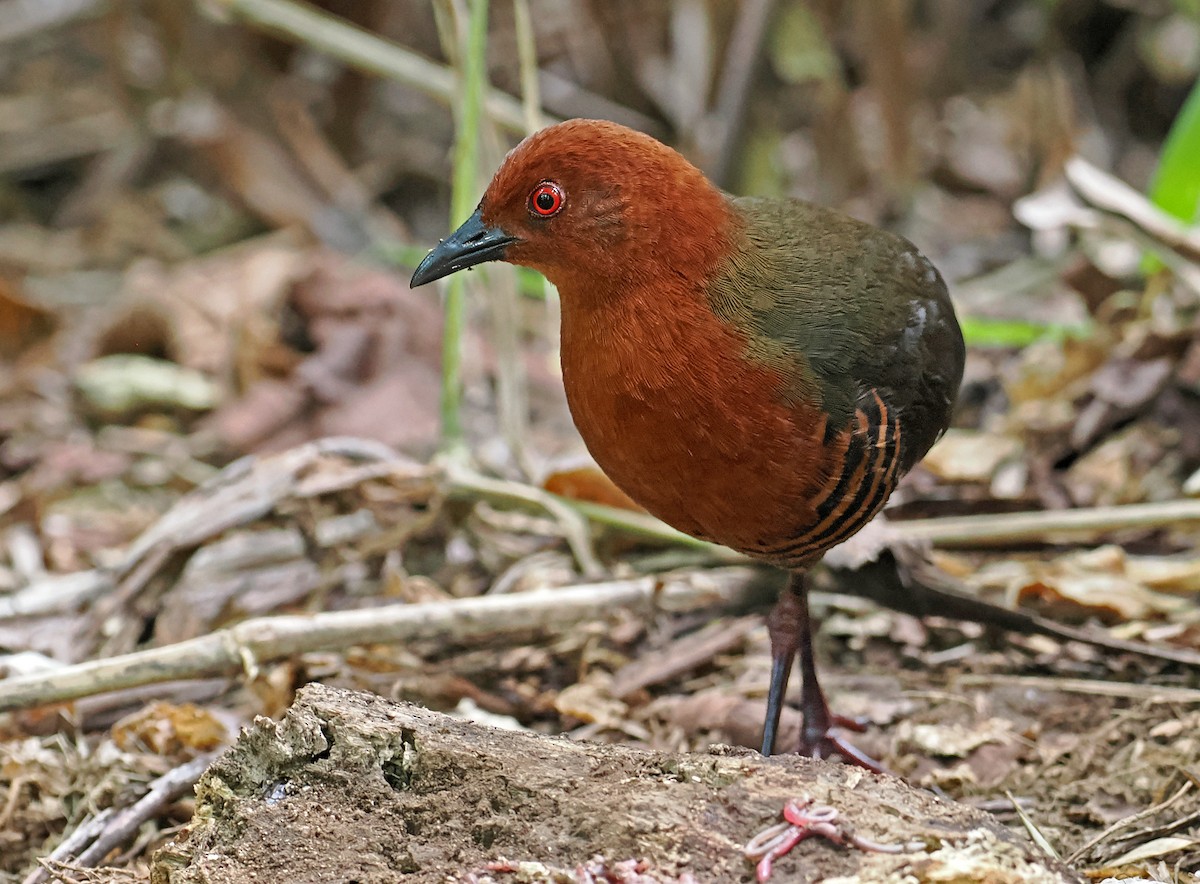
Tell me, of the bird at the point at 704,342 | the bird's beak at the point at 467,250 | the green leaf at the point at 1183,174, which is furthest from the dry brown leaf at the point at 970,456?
the bird's beak at the point at 467,250

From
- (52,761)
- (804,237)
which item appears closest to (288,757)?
(52,761)

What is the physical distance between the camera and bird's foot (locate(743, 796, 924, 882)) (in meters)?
2.29

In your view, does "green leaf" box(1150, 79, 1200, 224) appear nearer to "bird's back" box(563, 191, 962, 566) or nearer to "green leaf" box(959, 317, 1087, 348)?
"green leaf" box(959, 317, 1087, 348)

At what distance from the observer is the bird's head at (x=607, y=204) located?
126 inches

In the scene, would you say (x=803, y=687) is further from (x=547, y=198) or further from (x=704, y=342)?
(x=547, y=198)

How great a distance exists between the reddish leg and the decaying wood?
96cm

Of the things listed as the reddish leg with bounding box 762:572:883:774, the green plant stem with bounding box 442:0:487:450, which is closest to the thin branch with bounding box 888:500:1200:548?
the reddish leg with bounding box 762:572:883:774

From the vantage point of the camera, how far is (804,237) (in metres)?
3.49

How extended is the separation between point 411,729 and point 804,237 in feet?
5.34

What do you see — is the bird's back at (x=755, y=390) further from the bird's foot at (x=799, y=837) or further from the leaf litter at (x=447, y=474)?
the bird's foot at (x=799, y=837)

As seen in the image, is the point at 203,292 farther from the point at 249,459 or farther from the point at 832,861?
the point at 832,861

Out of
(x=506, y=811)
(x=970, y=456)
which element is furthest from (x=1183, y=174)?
(x=506, y=811)

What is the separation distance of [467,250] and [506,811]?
143 cm

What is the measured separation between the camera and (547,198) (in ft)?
10.6
